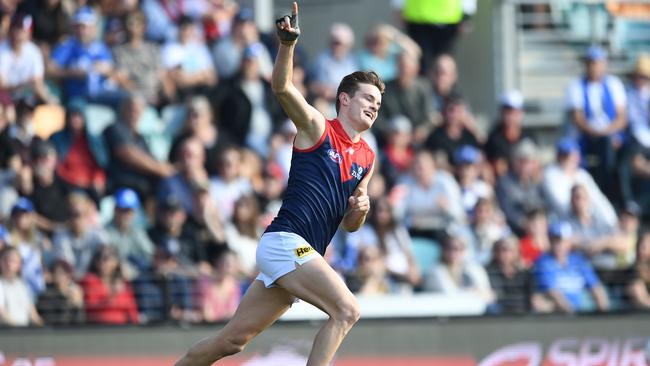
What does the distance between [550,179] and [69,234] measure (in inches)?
218

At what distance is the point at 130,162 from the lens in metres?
14.7

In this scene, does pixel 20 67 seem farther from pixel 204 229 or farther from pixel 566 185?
pixel 566 185

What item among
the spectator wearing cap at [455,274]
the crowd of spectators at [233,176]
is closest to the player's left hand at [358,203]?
the crowd of spectators at [233,176]

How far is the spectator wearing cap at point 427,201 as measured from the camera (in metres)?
15.0

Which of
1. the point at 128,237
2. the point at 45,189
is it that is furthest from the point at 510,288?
the point at 45,189

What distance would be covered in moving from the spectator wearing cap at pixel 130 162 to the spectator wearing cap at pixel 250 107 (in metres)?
1.04

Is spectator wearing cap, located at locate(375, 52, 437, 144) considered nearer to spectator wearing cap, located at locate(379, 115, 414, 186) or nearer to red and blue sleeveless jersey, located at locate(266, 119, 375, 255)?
spectator wearing cap, located at locate(379, 115, 414, 186)

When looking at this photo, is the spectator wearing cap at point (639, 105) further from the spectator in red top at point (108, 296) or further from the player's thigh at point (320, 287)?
the player's thigh at point (320, 287)

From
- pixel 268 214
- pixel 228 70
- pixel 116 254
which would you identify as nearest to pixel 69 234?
pixel 116 254

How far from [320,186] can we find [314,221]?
0.77ft

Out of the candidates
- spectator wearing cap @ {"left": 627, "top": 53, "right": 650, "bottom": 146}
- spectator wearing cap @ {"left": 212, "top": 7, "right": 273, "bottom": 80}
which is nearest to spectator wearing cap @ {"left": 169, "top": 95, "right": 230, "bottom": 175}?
spectator wearing cap @ {"left": 212, "top": 7, "right": 273, "bottom": 80}

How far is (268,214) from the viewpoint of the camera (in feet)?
47.9

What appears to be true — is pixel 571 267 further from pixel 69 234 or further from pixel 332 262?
pixel 69 234

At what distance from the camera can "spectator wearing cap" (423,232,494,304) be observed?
562 inches
